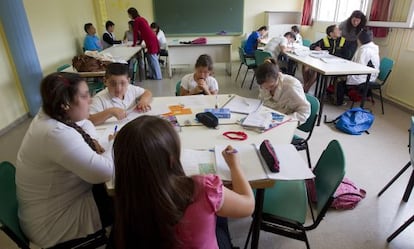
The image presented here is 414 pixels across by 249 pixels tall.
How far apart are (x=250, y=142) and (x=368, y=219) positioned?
1.23 m

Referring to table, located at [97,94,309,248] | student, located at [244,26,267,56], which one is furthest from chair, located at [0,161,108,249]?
student, located at [244,26,267,56]

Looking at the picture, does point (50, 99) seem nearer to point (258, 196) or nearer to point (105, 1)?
point (258, 196)

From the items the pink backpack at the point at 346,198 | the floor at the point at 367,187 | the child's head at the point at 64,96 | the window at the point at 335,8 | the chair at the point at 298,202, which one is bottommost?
the floor at the point at 367,187

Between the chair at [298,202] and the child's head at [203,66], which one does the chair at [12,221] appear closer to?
the chair at [298,202]

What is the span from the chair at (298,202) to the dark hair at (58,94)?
1106mm

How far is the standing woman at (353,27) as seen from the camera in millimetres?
4434

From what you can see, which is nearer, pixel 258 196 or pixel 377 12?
pixel 258 196

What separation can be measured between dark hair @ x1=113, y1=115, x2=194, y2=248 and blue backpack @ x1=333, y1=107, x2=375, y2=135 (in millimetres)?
3146

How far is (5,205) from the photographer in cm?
113

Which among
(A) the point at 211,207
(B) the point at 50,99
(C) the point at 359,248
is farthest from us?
(C) the point at 359,248

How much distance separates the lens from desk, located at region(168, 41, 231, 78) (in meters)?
5.98

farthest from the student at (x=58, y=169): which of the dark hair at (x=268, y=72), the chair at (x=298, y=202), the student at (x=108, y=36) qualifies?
the student at (x=108, y=36)

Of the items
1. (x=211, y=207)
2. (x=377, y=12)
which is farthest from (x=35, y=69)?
(x=377, y=12)

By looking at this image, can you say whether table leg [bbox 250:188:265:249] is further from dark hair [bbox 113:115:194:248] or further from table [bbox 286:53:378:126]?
table [bbox 286:53:378:126]
